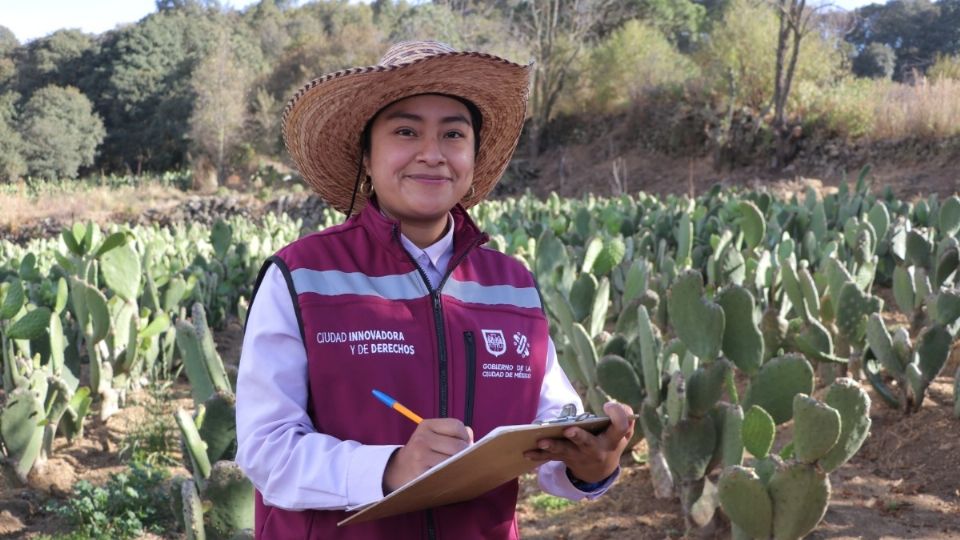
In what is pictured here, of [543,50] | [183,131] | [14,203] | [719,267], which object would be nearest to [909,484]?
[719,267]

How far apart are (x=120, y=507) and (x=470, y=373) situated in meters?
2.41

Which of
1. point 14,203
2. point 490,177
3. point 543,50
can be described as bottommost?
point 14,203

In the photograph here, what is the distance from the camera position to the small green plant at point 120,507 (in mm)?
3383

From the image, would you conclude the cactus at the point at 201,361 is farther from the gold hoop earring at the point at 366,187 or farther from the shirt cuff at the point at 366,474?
the shirt cuff at the point at 366,474

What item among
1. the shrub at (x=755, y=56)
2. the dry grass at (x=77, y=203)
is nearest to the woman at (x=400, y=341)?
the dry grass at (x=77, y=203)

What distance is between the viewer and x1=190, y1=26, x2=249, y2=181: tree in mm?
32688

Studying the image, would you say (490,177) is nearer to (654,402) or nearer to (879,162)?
(654,402)

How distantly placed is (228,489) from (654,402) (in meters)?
1.44

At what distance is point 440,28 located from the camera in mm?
32906

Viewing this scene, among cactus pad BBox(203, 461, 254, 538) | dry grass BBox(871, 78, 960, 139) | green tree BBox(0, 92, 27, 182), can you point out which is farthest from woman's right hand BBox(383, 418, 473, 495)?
green tree BBox(0, 92, 27, 182)

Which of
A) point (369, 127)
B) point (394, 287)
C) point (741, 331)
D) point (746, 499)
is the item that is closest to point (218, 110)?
point (741, 331)

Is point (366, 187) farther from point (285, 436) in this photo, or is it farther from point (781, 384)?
point (781, 384)

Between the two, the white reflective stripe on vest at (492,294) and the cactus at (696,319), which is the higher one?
the white reflective stripe on vest at (492,294)

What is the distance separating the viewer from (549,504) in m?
3.60
